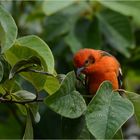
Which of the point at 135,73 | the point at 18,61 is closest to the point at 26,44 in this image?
the point at 18,61

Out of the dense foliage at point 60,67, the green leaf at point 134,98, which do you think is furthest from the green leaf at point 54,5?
the green leaf at point 134,98

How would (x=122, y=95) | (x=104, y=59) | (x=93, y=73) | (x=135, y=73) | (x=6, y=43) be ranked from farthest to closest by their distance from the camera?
(x=135, y=73) < (x=104, y=59) < (x=93, y=73) < (x=122, y=95) < (x=6, y=43)

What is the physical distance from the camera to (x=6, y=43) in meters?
1.90

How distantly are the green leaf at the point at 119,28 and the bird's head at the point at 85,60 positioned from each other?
2.74 feet

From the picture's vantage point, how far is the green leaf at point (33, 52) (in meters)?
1.98

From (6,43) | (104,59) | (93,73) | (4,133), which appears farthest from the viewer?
(4,133)

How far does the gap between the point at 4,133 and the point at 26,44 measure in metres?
2.17

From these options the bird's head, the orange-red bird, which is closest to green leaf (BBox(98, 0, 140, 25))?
the orange-red bird

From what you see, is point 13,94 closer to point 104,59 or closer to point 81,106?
point 81,106

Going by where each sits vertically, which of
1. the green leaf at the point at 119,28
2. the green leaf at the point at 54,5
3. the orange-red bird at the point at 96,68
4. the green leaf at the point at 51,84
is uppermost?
the green leaf at the point at 51,84

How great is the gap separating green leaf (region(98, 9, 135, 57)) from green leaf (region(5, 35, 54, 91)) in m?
1.84

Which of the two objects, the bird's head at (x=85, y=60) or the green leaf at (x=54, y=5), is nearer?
the bird's head at (x=85, y=60)

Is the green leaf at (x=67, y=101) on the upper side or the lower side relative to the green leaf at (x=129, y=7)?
upper

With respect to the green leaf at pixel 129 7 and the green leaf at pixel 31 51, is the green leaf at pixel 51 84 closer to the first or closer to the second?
the green leaf at pixel 31 51
